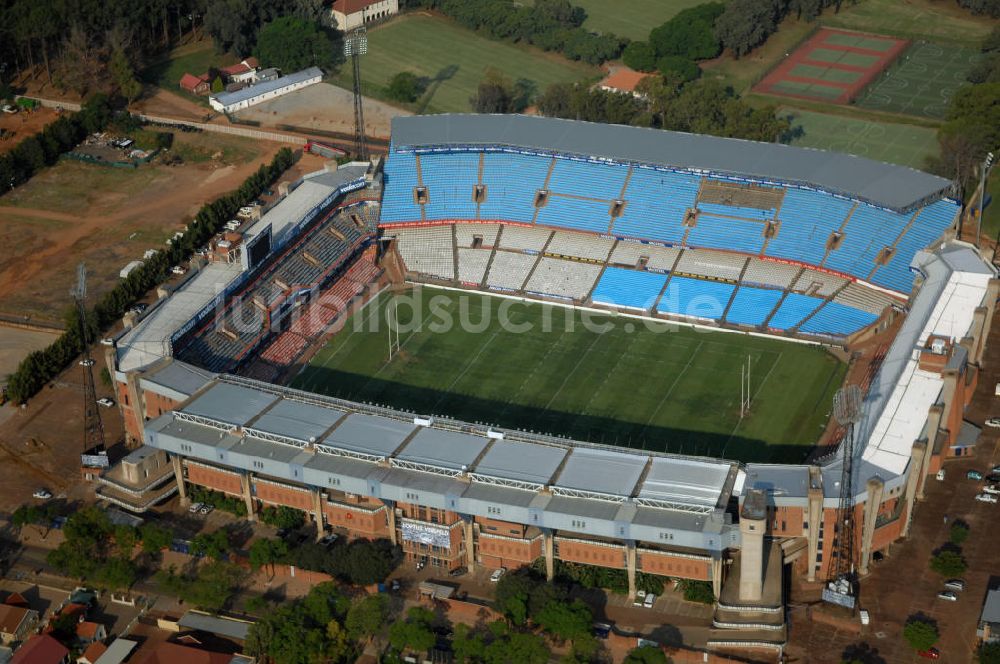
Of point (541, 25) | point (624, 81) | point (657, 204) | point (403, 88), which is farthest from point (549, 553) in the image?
point (541, 25)

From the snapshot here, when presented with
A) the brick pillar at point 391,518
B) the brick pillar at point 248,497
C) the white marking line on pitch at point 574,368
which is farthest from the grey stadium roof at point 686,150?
the brick pillar at point 391,518

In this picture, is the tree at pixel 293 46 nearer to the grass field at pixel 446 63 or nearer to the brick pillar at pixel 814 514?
the grass field at pixel 446 63

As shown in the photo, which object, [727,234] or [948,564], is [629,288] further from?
[948,564]

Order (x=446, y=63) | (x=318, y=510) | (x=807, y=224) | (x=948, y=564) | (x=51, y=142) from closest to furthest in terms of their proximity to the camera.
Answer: (x=948, y=564)
(x=318, y=510)
(x=807, y=224)
(x=51, y=142)
(x=446, y=63)

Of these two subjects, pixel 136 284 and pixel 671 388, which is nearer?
pixel 671 388

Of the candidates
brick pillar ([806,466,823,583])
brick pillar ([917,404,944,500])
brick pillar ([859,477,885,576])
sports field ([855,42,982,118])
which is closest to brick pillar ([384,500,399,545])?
brick pillar ([806,466,823,583])

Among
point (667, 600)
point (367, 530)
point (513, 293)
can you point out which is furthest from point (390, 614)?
point (513, 293)
